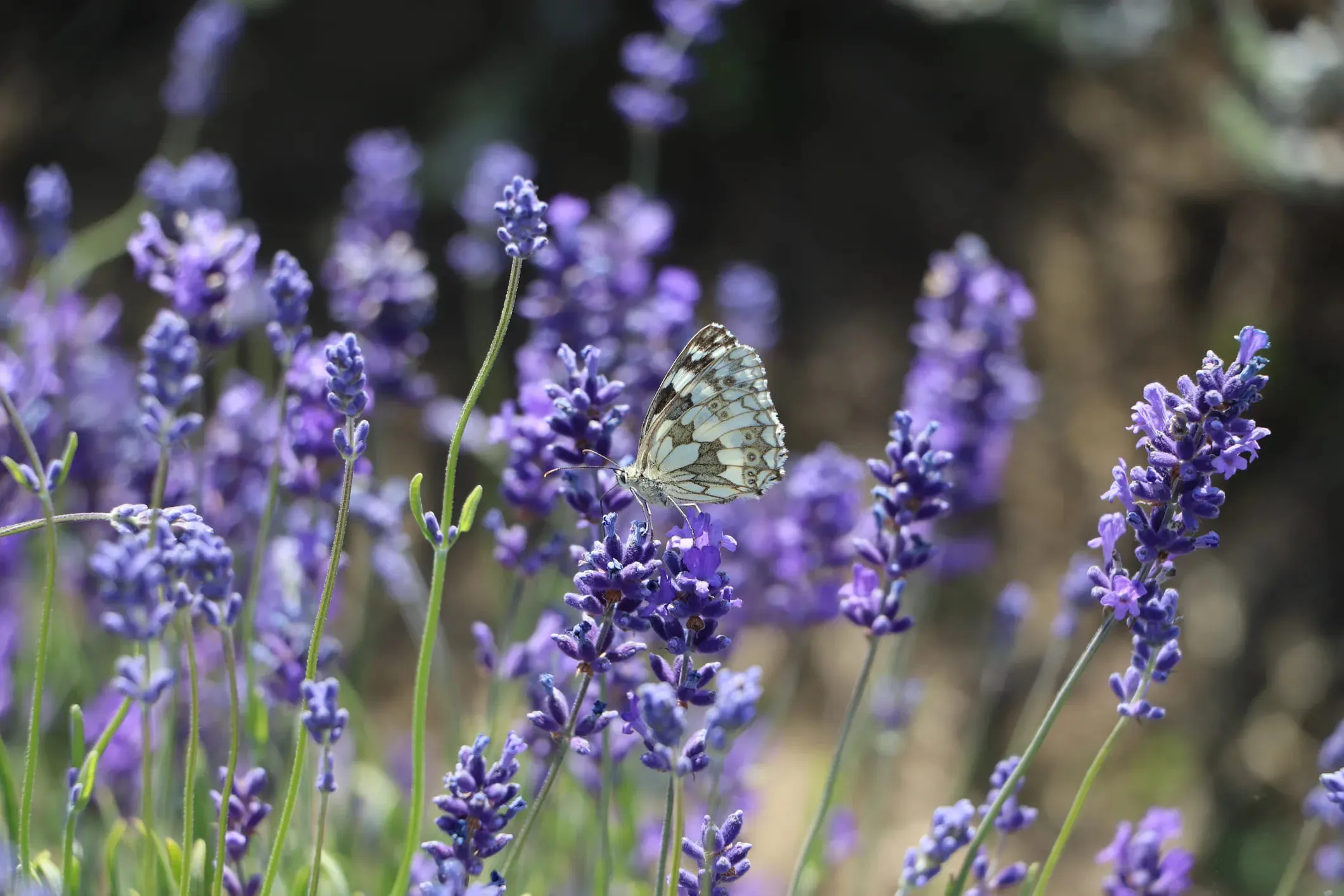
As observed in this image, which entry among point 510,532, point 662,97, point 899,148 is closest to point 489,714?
point 510,532

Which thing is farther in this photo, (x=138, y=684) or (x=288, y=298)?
(x=288, y=298)

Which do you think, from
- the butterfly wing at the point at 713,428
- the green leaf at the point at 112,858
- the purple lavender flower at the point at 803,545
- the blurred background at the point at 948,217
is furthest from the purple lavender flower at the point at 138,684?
the blurred background at the point at 948,217

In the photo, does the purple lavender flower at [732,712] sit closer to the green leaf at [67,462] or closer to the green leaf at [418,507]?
the green leaf at [418,507]

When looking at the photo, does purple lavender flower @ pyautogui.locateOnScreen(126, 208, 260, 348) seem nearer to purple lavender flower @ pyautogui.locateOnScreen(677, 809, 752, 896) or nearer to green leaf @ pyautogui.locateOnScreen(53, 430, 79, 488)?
green leaf @ pyautogui.locateOnScreen(53, 430, 79, 488)

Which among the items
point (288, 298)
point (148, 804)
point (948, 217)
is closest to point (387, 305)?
point (288, 298)

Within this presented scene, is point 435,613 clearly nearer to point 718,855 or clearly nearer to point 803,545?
point 718,855

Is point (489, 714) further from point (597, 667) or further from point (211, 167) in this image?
point (211, 167)
